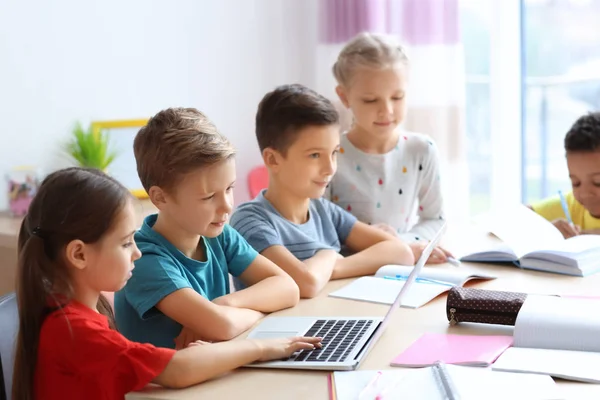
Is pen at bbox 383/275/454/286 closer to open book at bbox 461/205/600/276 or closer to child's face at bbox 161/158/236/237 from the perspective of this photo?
open book at bbox 461/205/600/276

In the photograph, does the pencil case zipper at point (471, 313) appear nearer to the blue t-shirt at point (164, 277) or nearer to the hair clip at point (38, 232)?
the blue t-shirt at point (164, 277)

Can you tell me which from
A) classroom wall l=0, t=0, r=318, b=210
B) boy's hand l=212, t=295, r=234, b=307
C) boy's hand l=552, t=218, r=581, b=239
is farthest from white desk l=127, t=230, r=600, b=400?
classroom wall l=0, t=0, r=318, b=210

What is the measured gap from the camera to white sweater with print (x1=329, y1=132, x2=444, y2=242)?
236cm

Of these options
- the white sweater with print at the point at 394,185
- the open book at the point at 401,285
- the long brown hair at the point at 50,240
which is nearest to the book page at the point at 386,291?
the open book at the point at 401,285

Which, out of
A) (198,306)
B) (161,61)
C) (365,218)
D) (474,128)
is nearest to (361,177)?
(365,218)

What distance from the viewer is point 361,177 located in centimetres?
238

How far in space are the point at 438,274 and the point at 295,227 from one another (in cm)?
36

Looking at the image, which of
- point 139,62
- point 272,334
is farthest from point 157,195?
point 139,62

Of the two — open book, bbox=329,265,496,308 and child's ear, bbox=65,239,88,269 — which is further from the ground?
child's ear, bbox=65,239,88,269

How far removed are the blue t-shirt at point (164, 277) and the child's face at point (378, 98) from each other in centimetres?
72

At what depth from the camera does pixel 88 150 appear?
2938 mm

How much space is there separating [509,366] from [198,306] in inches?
21.9

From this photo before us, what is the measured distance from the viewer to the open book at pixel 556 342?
Answer: 1.21 meters

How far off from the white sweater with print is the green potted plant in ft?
3.30
